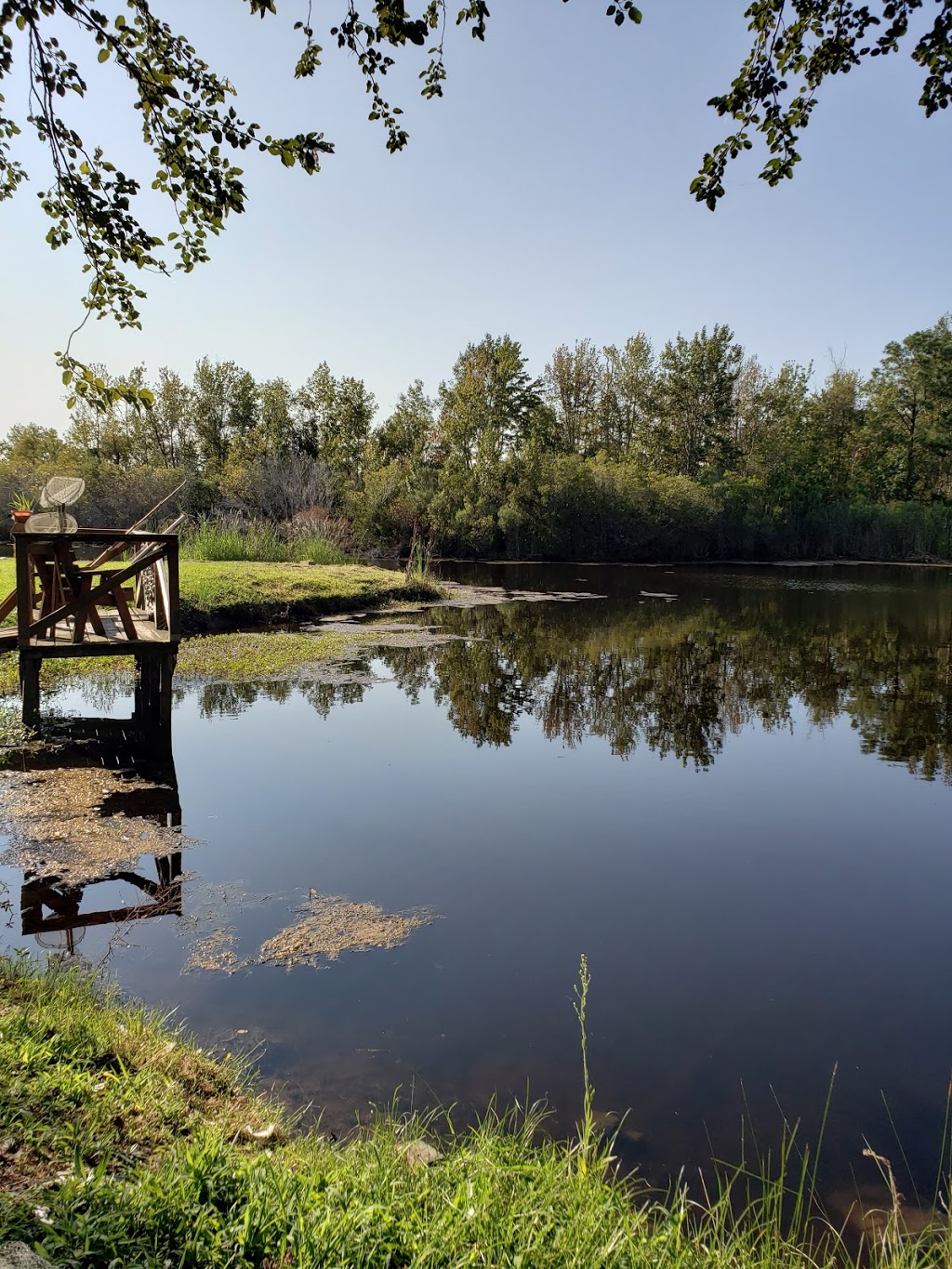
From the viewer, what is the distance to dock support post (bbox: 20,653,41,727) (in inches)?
365

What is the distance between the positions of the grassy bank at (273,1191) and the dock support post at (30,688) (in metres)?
6.56

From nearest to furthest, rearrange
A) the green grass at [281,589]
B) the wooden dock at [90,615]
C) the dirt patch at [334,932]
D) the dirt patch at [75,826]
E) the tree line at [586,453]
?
1. the dirt patch at [334,932]
2. the dirt patch at [75,826]
3. the wooden dock at [90,615]
4. the green grass at [281,589]
5. the tree line at [586,453]

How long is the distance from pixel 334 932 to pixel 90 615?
6.59 m

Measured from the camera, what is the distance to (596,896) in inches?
237

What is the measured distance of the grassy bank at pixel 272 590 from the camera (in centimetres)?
1772

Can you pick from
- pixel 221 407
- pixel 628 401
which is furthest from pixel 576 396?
pixel 221 407

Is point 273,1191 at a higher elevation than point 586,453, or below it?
below

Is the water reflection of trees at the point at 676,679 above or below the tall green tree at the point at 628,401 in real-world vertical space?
below

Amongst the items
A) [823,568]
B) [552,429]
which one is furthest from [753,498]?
[552,429]

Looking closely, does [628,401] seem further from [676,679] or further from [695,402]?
[676,679]

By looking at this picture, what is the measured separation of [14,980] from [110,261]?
13.4 ft

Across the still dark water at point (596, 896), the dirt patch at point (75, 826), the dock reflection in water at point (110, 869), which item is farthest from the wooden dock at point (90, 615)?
the dirt patch at point (75, 826)

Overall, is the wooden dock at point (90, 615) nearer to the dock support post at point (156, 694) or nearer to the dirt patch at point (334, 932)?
the dock support post at point (156, 694)

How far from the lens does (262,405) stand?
59.7m
